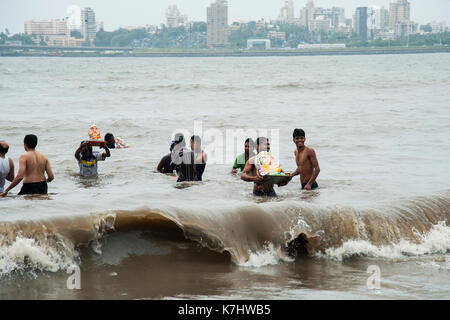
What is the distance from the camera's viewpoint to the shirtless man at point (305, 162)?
10.5m

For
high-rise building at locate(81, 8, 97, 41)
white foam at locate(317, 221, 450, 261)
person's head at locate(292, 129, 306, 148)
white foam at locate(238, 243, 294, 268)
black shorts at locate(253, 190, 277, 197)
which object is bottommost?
white foam at locate(317, 221, 450, 261)

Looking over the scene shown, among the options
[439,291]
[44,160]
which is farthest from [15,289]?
[439,291]

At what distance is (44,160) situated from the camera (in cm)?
1000

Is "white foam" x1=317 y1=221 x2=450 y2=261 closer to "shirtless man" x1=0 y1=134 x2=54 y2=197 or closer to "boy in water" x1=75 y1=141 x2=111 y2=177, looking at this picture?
"shirtless man" x1=0 y1=134 x2=54 y2=197

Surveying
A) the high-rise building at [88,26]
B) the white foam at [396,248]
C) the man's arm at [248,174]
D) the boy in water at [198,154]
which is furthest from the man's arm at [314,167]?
Answer: the high-rise building at [88,26]

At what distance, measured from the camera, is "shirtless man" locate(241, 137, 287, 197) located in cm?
988

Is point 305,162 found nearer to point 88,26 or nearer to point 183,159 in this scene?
point 183,159

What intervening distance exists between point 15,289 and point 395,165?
1052 centimetres

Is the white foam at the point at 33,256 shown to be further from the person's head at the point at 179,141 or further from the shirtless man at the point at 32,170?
the person's head at the point at 179,141

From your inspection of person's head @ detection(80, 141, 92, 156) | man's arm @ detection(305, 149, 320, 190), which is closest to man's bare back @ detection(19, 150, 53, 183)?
person's head @ detection(80, 141, 92, 156)

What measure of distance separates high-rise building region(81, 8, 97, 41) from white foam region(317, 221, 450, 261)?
18106 centimetres

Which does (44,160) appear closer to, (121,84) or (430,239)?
(430,239)

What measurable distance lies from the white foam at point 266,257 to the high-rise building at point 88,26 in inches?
→ 7137
